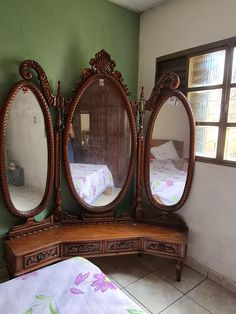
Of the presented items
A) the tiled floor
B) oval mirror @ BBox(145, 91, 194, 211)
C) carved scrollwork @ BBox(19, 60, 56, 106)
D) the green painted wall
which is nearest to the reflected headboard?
oval mirror @ BBox(145, 91, 194, 211)

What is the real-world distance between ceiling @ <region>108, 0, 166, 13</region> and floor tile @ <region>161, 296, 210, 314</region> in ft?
8.13

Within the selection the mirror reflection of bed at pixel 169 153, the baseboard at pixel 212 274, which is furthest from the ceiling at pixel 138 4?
the baseboard at pixel 212 274

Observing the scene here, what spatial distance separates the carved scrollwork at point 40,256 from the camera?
1551mm

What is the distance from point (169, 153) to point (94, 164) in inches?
26.6

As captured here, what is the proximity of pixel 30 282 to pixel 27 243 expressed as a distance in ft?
2.00

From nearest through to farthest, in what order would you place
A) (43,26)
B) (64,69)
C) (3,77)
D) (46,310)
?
1. (46,310)
2. (3,77)
3. (43,26)
4. (64,69)

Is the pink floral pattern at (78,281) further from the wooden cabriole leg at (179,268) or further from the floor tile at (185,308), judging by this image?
the wooden cabriole leg at (179,268)

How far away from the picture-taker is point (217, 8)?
66.4 inches

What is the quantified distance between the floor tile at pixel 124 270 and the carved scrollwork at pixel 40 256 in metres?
0.56

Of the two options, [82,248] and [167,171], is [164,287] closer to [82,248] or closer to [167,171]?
[82,248]

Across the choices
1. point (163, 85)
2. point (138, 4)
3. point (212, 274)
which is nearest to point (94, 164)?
point (163, 85)

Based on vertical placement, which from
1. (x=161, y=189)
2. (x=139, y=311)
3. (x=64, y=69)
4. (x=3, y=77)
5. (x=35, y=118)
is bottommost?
(x=139, y=311)

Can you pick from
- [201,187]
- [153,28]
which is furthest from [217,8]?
[201,187]

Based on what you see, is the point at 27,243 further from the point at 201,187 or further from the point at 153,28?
the point at 153,28
